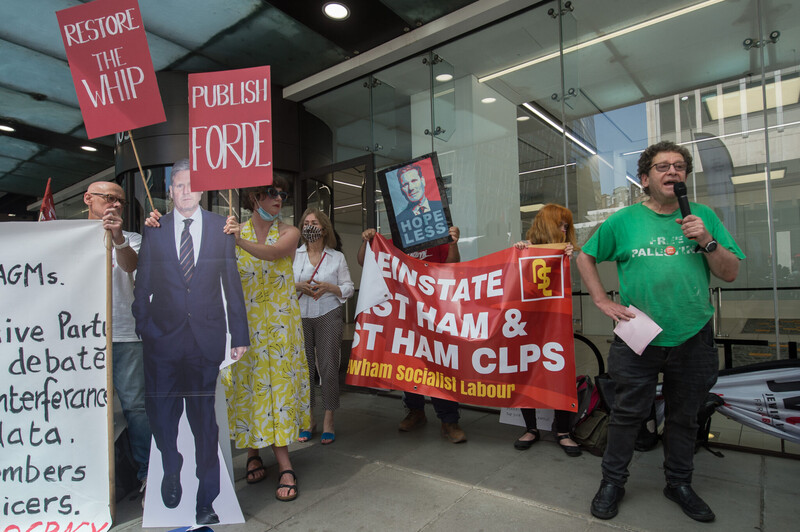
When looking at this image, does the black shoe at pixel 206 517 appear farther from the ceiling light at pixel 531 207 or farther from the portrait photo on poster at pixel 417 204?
the ceiling light at pixel 531 207

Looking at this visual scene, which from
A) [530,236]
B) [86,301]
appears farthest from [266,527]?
[530,236]

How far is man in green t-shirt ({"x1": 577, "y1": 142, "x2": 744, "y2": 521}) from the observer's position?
7.42 feet

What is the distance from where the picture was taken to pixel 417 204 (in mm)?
3410

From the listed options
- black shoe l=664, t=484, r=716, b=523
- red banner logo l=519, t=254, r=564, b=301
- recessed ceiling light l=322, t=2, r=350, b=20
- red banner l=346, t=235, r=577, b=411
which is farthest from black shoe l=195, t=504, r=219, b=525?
recessed ceiling light l=322, t=2, r=350, b=20

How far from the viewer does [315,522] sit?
2.38 m

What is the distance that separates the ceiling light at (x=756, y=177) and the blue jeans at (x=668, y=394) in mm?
1753

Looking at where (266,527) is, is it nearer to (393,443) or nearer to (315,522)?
(315,522)

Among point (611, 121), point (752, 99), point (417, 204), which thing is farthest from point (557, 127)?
point (417, 204)

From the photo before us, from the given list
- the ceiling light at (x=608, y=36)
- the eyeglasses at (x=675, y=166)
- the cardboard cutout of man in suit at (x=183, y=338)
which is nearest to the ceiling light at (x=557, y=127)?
the ceiling light at (x=608, y=36)

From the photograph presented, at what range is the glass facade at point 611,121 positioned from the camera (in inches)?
131

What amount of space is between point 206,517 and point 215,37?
15.3 ft

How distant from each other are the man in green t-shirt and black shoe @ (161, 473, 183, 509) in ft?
6.78

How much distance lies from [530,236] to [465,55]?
2466 mm

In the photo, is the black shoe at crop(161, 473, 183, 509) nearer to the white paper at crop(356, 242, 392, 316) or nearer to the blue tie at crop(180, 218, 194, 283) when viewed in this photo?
the blue tie at crop(180, 218, 194, 283)
